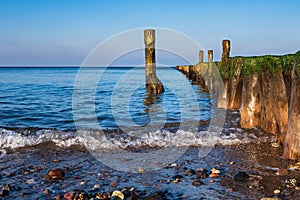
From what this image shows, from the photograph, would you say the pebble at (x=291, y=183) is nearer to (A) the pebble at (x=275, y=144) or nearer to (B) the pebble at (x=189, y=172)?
(B) the pebble at (x=189, y=172)

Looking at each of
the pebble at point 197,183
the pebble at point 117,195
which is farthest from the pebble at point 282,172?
the pebble at point 117,195

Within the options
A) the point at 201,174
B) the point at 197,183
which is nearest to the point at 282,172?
the point at 201,174

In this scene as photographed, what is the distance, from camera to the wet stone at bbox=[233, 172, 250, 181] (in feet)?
13.8

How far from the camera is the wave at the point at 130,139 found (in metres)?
6.45

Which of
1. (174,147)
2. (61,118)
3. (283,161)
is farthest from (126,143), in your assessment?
(61,118)

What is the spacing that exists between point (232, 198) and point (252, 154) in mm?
2194

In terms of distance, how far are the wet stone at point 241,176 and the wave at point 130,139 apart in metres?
2.12

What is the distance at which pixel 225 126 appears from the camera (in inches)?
316

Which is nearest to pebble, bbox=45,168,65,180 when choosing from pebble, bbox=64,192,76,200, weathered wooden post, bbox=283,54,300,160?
pebble, bbox=64,192,76,200

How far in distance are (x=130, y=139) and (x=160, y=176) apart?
2584mm

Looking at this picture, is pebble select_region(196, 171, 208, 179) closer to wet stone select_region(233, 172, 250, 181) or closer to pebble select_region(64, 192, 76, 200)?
wet stone select_region(233, 172, 250, 181)

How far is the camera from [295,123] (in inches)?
184

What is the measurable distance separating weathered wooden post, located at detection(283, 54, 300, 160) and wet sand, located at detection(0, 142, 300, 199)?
201mm

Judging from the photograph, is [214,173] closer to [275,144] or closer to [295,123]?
[295,123]
